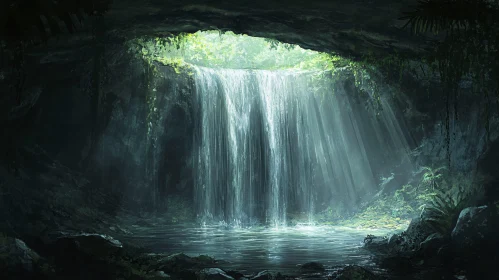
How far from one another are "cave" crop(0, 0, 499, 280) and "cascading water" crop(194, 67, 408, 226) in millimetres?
62

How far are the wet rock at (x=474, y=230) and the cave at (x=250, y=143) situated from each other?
34 mm

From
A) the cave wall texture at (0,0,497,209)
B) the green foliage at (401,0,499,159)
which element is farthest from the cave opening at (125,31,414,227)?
the green foliage at (401,0,499,159)

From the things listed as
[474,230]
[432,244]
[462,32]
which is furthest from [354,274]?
[462,32]

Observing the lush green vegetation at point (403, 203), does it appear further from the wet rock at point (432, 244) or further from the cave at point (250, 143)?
the wet rock at point (432, 244)

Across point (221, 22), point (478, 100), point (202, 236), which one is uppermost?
point (221, 22)

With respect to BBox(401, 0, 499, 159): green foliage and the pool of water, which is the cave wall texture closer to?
BBox(401, 0, 499, 159): green foliage

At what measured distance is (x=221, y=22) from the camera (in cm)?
866

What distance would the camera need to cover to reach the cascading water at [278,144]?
1816cm

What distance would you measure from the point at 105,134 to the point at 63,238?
911 cm

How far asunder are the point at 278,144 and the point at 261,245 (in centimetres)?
804

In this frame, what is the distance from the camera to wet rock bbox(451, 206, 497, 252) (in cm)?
829

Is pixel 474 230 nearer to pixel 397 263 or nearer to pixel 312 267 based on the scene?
pixel 397 263

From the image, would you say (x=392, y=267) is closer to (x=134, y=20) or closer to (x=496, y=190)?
(x=496, y=190)

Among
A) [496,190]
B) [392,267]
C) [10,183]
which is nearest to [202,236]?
[10,183]
